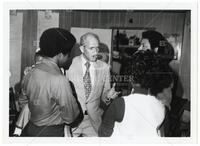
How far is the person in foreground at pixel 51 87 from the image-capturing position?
1.33m

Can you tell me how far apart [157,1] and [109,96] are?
0.40 metres

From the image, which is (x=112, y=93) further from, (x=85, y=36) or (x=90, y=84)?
(x=85, y=36)

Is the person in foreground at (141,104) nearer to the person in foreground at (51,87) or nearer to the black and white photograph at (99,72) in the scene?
the black and white photograph at (99,72)

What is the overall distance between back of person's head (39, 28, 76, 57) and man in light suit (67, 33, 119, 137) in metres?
0.05

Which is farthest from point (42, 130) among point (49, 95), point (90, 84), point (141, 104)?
point (141, 104)

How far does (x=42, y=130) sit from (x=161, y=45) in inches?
21.4

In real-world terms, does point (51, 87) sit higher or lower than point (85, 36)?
lower

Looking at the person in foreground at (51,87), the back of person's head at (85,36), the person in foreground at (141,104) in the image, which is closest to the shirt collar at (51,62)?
the person in foreground at (51,87)

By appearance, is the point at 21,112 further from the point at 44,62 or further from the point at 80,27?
the point at 80,27

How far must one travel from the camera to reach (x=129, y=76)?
1348 millimetres

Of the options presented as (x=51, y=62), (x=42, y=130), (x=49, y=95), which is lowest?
(x=42, y=130)

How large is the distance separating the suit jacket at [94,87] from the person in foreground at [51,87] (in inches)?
1.2

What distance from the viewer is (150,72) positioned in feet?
4.43

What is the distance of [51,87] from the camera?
4.37ft
